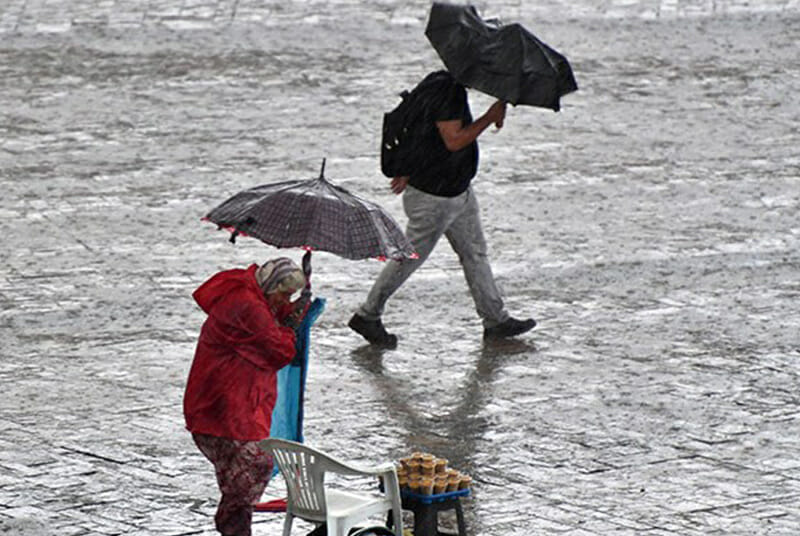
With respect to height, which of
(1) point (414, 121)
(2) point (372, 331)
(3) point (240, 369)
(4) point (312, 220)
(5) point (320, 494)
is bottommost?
(2) point (372, 331)

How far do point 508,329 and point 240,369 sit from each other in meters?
4.24

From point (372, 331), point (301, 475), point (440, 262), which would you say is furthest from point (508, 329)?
point (301, 475)

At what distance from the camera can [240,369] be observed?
7.73 m

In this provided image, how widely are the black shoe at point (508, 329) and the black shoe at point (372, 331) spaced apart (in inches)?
24.1

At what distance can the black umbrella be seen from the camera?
801 centimetres

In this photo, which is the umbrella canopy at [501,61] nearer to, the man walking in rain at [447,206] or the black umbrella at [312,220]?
the man walking in rain at [447,206]

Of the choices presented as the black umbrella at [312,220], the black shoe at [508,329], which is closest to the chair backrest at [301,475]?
the black umbrella at [312,220]

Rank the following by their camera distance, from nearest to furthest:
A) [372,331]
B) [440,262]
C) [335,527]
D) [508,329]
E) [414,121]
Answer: [335,527], [414,121], [372,331], [508,329], [440,262]

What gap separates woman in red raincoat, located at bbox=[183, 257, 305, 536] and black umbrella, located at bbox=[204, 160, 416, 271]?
24 centimetres

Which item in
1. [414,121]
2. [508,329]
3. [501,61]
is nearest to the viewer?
[501,61]

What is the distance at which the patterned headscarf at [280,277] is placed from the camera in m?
7.73

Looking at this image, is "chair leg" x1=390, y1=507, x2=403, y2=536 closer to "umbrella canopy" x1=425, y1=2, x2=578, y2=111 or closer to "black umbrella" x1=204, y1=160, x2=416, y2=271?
"black umbrella" x1=204, y1=160, x2=416, y2=271

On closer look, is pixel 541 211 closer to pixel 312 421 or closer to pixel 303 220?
pixel 312 421

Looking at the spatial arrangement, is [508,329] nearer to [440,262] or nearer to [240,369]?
[440,262]
